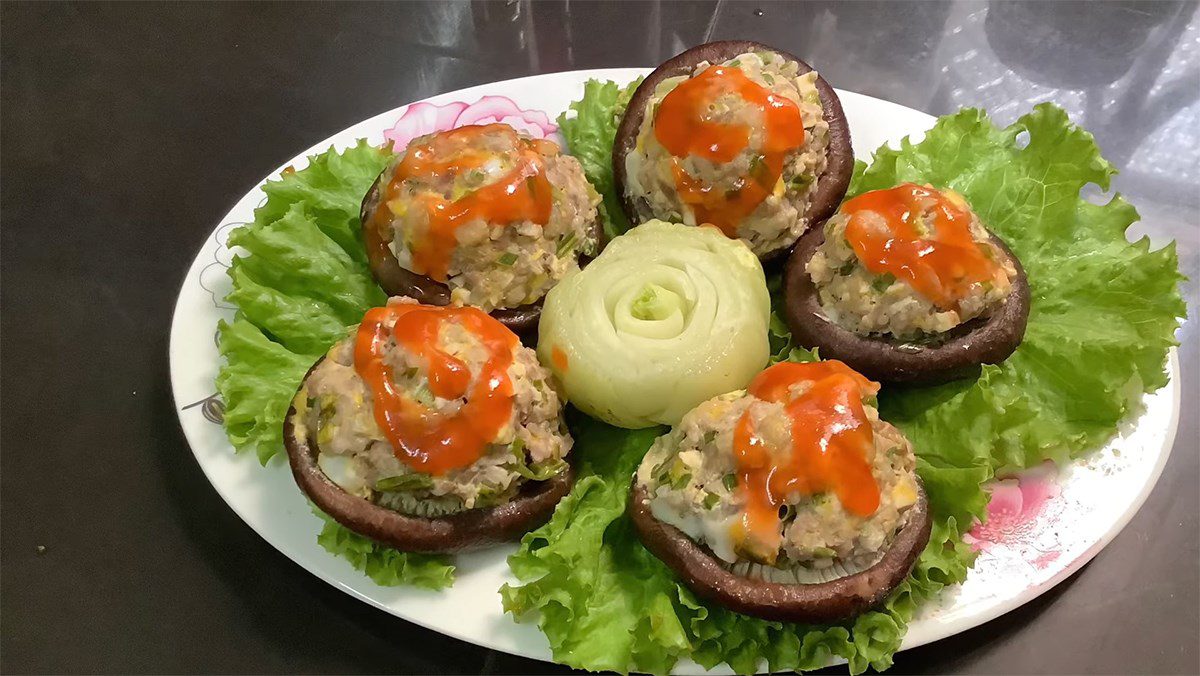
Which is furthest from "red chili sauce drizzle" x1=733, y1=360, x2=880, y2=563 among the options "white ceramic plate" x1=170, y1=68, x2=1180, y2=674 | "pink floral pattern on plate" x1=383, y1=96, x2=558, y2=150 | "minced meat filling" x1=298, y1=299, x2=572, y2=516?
"pink floral pattern on plate" x1=383, y1=96, x2=558, y2=150

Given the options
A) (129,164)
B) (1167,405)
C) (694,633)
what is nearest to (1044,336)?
(1167,405)

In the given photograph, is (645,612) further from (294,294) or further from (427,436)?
(294,294)

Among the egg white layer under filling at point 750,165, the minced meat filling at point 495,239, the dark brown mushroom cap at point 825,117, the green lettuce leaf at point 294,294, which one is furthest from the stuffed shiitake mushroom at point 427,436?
the dark brown mushroom cap at point 825,117

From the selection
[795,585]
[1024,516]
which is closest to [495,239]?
[795,585]

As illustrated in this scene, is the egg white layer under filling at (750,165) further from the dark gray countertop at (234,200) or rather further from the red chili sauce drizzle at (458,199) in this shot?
the dark gray countertop at (234,200)

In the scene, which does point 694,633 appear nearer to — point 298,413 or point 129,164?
point 298,413

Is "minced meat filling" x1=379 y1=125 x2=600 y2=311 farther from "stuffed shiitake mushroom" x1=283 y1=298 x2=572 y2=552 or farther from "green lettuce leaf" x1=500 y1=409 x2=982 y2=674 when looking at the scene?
"green lettuce leaf" x1=500 y1=409 x2=982 y2=674
